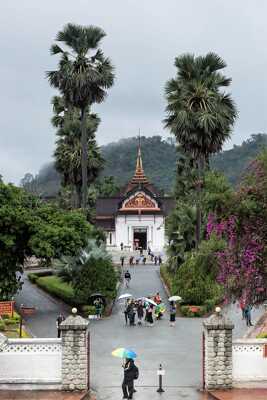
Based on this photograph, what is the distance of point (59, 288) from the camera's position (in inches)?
1718

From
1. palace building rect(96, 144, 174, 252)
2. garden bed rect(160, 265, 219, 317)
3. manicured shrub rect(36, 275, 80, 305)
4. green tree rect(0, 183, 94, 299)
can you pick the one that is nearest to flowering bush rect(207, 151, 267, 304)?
garden bed rect(160, 265, 219, 317)

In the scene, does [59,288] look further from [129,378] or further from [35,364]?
[129,378]

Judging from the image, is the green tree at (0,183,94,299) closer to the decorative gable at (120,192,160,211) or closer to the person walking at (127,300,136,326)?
the person walking at (127,300,136,326)

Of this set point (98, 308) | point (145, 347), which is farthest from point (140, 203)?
point (145, 347)

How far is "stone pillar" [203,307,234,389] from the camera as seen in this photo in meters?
20.8

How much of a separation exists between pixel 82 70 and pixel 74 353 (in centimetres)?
2650

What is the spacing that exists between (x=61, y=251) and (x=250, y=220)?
15515 mm

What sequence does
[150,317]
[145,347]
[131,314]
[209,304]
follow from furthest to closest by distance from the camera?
[209,304]
[150,317]
[131,314]
[145,347]

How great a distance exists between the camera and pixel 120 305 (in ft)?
132

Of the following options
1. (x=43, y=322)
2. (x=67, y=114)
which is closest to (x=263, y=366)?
(x=43, y=322)

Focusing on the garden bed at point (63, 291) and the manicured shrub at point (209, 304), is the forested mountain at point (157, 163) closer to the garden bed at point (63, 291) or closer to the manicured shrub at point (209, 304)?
the garden bed at point (63, 291)

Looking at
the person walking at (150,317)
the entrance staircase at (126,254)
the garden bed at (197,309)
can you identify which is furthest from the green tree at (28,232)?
the entrance staircase at (126,254)

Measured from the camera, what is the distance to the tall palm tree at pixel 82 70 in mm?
43906

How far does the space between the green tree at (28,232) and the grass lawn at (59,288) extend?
388 cm
